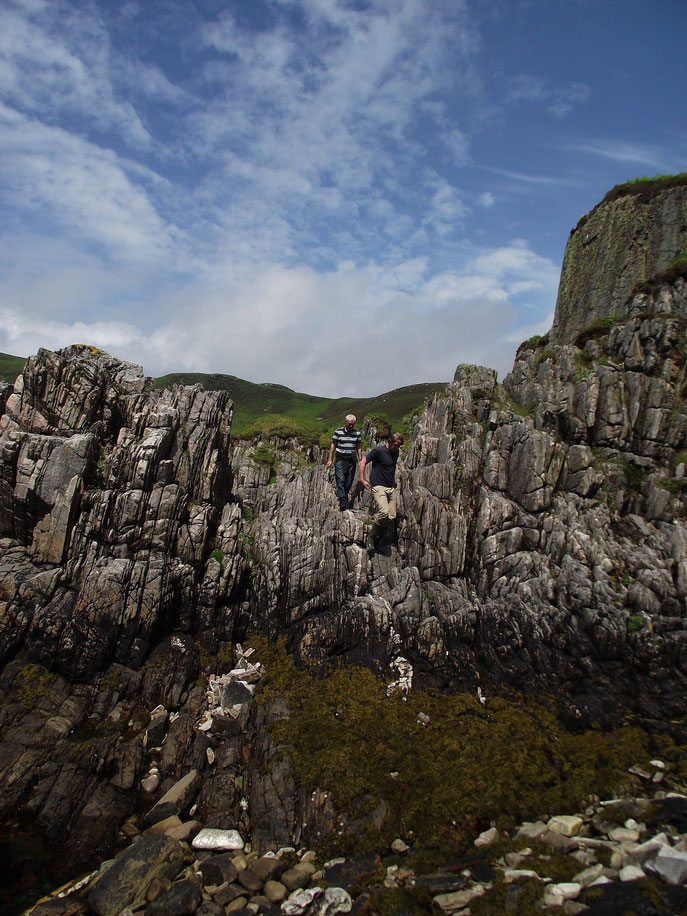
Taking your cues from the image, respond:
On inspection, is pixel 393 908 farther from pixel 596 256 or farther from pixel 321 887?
pixel 596 256

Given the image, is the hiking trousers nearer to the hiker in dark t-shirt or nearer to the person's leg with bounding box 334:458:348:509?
the hiker in dark t-shirt

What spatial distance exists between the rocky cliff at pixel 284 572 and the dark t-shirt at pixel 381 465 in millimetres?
2849

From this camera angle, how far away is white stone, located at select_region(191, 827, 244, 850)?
1298 cm

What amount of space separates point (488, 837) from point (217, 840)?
25.9 feet

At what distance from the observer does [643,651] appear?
17.5m

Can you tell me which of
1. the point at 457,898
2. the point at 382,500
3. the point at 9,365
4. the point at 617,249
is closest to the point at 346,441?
the point at 382,500

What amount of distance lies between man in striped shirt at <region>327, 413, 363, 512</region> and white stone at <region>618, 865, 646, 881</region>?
16599 millimetres

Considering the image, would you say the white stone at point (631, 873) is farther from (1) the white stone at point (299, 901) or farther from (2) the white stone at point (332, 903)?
(1) the white stone at point (299, 901)

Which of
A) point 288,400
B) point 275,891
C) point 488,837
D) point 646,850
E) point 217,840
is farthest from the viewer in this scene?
point 288,400

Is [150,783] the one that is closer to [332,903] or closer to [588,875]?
[332,903]

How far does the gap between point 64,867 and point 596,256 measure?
60189 millimetres

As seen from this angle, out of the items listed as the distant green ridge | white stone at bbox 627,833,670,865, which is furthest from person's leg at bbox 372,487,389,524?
the distant green ridge

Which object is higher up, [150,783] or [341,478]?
[341,478]

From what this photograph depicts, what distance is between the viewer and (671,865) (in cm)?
854
